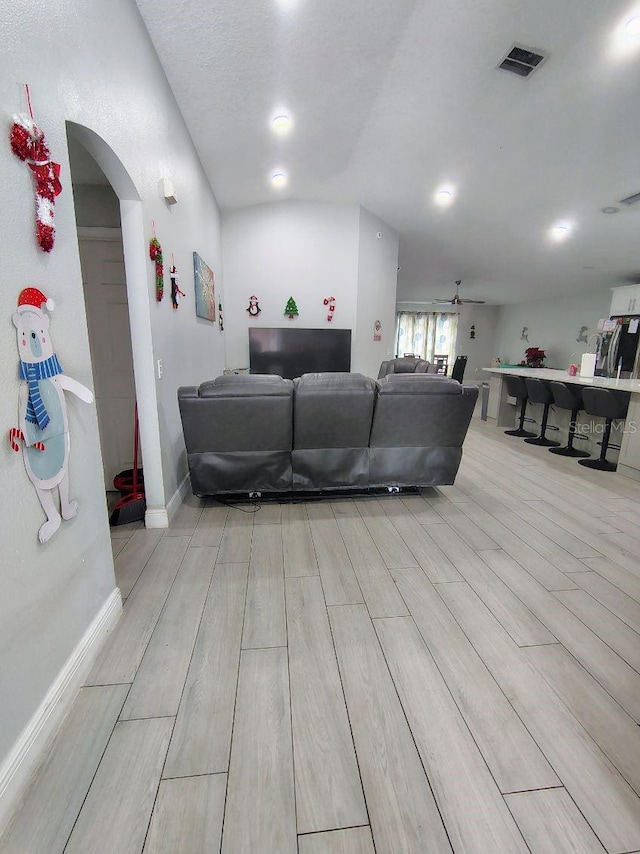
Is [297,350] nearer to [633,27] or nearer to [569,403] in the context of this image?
[569,403]

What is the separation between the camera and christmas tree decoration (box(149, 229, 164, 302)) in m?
2.28

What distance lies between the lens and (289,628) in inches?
63.8

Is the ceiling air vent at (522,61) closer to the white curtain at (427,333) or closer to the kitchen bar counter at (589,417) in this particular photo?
the kitchen bar counter at (589,417)

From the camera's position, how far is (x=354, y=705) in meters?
1.28

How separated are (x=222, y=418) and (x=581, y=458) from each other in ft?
13.4

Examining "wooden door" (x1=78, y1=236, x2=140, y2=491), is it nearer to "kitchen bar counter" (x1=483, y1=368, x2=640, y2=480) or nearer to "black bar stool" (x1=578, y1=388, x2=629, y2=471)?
"black bar stool" (x1=578, y1=388, x2=629, y2=471)

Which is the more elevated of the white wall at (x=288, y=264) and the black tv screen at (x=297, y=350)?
the white wall at (x=288, y=264)

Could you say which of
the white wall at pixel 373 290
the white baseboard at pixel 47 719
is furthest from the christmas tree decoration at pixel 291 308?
the white baseboard at pixel 47 719

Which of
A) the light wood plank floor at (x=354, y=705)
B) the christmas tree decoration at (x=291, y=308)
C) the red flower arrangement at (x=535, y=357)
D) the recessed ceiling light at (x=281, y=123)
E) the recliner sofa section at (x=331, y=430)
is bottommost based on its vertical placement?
the light wood plank floor at (x=354, y=705)

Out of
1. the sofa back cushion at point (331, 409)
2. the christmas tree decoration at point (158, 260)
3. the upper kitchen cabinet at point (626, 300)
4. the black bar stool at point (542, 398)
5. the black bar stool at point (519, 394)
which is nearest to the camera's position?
the christmas tree decoration at point (158, 260)

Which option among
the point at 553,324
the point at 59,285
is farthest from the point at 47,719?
the point at 553,324

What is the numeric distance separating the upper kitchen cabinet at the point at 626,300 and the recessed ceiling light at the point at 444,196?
4653 millimetres

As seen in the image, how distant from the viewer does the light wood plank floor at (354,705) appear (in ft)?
3.14

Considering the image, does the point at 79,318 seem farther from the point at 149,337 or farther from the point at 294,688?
the point at 294,688
